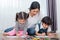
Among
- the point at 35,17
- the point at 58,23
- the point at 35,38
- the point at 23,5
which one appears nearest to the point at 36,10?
the point at 35,17

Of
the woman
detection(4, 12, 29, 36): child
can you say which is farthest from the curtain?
detection(4, 12, 29, 36): child

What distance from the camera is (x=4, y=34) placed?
2.82ft

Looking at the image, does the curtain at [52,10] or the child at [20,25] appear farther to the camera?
the curtain at [52,10]

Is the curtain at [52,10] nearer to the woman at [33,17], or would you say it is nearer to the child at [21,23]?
the woman at [33,17]

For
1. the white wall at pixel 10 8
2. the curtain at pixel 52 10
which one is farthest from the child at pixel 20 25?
the curtain at pixel 52 10

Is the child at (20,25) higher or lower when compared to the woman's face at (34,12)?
lower

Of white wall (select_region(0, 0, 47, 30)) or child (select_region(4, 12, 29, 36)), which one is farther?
white wall (select_region(0, 0, 47, 30))

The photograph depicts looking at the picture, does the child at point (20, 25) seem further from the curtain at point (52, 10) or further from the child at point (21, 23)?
the curtain at point (52, 10)

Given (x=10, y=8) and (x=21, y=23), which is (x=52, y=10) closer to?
(x=10, y=8)

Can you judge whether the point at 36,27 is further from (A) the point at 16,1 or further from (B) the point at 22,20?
(A) the point at 16,1

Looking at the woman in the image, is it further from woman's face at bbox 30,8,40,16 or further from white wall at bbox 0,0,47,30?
white wall at bbox 0,0,47,30

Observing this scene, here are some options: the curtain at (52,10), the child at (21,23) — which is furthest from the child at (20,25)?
the curtain at (52,10)

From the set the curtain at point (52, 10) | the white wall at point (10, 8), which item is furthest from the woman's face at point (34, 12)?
the curtain at point (52, 10)

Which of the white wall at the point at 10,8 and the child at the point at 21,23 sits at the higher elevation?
the white wall at the point at 10,8
